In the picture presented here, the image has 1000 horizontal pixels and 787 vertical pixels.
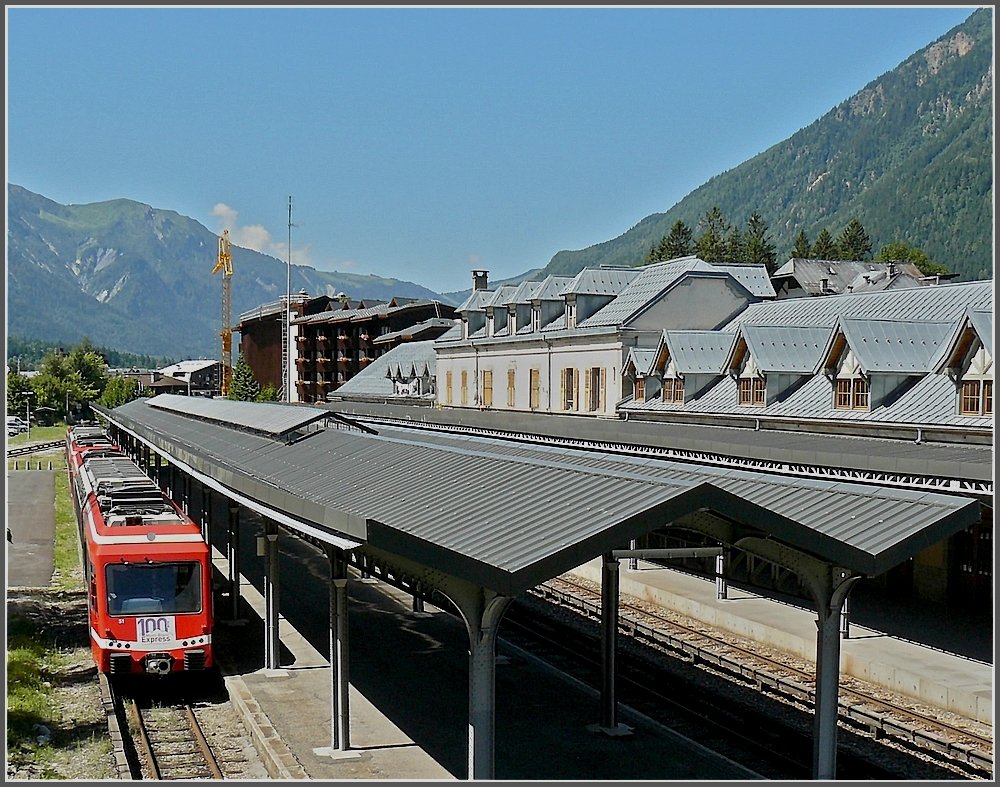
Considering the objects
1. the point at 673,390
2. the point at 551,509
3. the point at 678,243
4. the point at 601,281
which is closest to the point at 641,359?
the point at 673,390

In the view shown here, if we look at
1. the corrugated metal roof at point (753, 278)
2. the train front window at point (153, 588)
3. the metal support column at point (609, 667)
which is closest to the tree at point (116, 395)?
the corrugated metal roof at point (753, 278)

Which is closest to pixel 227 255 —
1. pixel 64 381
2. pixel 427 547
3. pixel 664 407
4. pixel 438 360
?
pixel 64 381

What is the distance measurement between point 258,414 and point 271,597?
39.7 feet

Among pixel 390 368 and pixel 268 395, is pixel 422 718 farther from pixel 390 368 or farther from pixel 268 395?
pixel 268 395

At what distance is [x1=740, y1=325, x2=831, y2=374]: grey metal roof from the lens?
31609 millimetres

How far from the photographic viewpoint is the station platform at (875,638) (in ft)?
58.6

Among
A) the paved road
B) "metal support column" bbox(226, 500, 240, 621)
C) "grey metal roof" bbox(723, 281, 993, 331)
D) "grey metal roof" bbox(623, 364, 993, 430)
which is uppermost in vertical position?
"grey metal roof" bbox(723, 281, 993, 331)

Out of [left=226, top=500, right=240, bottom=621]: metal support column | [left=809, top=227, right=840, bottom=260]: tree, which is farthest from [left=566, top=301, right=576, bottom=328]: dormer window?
[left=809, top=227, right=840, bottom=260]: tree

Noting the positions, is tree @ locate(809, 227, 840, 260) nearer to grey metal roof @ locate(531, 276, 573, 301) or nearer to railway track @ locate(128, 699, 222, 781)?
grey metal roof @ locate(531, 276, 573, 301)

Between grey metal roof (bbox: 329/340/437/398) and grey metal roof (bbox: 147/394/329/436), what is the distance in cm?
2354

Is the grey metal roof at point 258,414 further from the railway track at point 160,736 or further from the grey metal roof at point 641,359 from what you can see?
the grey metal roof at point 641,359

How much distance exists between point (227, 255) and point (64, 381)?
6122cm

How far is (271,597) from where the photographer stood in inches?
739

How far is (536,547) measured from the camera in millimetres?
10328
